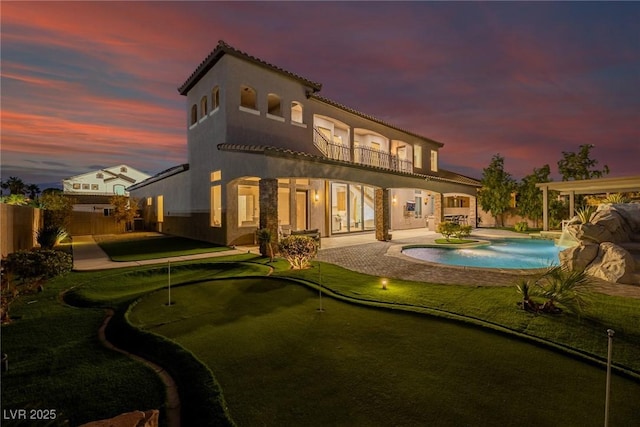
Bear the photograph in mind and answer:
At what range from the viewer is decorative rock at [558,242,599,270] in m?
8.33

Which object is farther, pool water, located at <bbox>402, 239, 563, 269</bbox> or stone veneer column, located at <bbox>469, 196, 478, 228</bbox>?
stone veneer column, located at <bbox>469, 196, 478, 228</bbox>

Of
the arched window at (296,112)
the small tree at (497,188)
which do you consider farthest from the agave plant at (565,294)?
the small tree at (497,188)

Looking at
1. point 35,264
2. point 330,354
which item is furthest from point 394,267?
point 35,264

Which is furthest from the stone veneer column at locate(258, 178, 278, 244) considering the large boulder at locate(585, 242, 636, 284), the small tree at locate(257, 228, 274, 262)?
the large boulder at locate(585, 242, 636, 284)

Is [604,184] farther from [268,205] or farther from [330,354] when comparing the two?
[330,354]

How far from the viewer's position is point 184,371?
11.2ft

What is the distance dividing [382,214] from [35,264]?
49.9 feet

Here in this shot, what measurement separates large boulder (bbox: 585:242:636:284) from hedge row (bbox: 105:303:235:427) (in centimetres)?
1004

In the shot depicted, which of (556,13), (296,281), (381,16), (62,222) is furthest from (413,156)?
(62,222)

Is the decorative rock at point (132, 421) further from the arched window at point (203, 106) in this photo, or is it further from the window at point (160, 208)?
the window at point (160, 208)

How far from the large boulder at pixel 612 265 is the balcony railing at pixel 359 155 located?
12.3 m

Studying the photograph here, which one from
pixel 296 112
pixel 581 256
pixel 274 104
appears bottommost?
pixel 581 256

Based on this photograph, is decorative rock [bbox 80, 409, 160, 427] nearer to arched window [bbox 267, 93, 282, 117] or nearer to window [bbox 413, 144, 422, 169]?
arched window [bbox 267, 93, 282, 117]

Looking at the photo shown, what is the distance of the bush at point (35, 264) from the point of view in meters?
5.52
